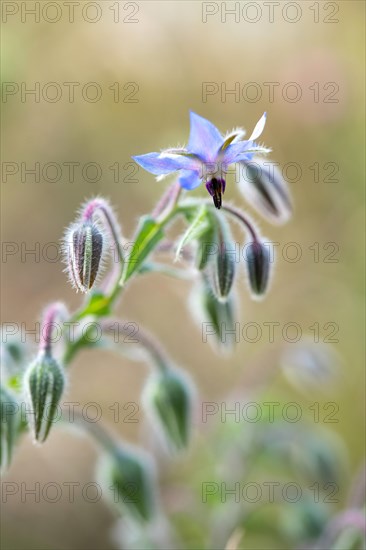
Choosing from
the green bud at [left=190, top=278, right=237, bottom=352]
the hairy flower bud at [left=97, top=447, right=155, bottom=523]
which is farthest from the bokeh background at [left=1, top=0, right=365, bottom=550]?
the green bud at [left=190, top=278, right=237, bottom=352]

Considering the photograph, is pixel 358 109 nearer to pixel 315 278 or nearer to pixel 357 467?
pixel 315 278

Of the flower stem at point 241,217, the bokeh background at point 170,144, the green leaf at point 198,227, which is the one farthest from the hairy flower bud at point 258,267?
the bokeh background at point 170,144

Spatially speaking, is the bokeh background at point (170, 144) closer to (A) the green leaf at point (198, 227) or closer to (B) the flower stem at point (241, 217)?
(B) the flower stem at point (241, 217)

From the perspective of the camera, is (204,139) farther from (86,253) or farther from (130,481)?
(130,481)

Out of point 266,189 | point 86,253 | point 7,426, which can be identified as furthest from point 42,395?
Result: point 266,189

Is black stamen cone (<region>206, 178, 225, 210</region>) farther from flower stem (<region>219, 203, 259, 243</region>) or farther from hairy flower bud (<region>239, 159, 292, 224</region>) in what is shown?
hairy flower bud (<region>239, 159, 292, 224</region>)

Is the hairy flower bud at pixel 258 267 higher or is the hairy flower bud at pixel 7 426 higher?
the hairy flower bud at pixel 258 267
